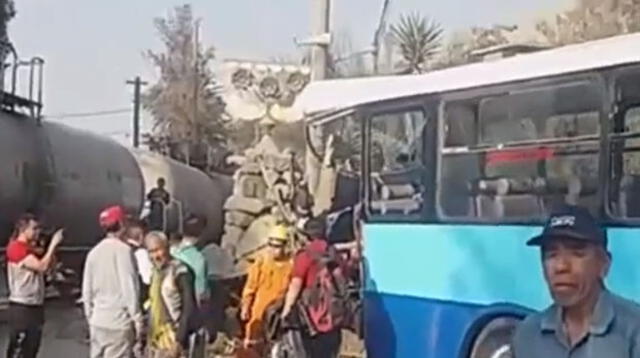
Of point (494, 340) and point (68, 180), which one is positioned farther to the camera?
point (68, 180)

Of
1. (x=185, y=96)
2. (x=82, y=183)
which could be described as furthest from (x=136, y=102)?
(x=82, y=183)

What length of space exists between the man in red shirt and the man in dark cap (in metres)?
7.64

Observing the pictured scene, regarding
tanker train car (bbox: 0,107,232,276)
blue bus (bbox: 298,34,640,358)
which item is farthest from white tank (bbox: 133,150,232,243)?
blue bus (bbox: 298,34,640,358)

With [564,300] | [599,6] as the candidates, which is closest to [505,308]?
[564,300]

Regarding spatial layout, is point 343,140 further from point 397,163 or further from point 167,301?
point 167,301

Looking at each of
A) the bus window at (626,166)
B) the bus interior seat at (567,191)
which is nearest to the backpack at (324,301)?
the bus interior seat at (567,191)

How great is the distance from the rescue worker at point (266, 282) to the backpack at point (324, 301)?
29cm

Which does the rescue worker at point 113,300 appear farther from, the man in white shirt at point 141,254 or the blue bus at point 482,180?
the man in white shirt at point 141,254

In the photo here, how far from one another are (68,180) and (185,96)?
22.9 m

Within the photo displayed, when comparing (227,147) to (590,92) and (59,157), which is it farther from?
(590,92)

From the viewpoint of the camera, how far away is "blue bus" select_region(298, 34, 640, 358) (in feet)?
31.8

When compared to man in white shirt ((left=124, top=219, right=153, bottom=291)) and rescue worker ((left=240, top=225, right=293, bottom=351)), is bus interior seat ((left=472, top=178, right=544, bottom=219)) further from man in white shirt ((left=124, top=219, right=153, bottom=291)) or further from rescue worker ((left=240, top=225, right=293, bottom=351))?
man in white shirt ((left=124, top=219, right=153, bottom=291))

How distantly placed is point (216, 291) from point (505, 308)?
7.84m

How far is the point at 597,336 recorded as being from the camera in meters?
4.52
